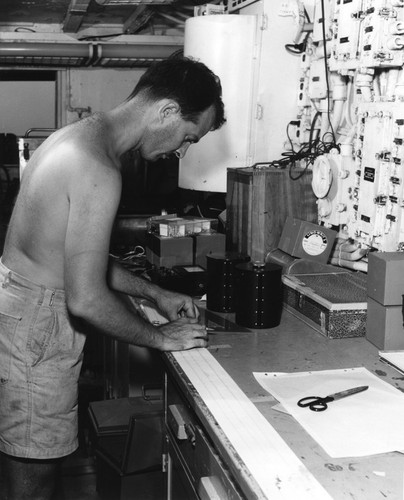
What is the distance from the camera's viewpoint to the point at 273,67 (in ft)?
9.82

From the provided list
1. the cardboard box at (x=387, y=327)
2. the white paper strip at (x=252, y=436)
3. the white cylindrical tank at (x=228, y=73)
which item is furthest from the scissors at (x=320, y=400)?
the white cylindrical tank at (x=228, y=73)

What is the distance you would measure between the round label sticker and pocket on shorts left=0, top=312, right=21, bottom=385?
1.17 metres

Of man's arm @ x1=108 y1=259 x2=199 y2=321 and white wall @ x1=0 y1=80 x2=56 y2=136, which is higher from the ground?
white wall @ x1=0 y1=80 x2=56 y2=136

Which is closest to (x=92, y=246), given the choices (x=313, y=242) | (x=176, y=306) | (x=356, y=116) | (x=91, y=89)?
(x=176, y=306)

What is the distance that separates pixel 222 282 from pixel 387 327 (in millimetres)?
592

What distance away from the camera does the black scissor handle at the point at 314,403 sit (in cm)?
148

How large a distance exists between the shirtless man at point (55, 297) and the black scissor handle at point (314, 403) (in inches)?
17.6

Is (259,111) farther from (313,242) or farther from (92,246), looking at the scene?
(92,246)

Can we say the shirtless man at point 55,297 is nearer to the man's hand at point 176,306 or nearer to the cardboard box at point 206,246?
the man's hand at point 176,306

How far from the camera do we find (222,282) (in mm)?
2266

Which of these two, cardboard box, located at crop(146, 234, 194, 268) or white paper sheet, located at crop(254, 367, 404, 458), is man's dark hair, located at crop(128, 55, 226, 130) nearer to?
white paper sheet, located at crop(254, 367, 404, 458)

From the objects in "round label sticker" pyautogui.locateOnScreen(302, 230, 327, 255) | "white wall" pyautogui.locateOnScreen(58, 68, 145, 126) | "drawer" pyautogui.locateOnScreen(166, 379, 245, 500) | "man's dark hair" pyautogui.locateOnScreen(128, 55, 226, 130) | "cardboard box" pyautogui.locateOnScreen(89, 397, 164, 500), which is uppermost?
"white wall" pyautogui.locateOnScreen(58, 68, 145, 126)

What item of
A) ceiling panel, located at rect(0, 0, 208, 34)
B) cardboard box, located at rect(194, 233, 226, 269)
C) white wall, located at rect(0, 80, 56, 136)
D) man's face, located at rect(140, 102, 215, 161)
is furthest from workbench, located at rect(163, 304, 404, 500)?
A: white wall, located at rect(0, 80, 56, 136)

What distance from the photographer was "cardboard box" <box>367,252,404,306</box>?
1851 mm
